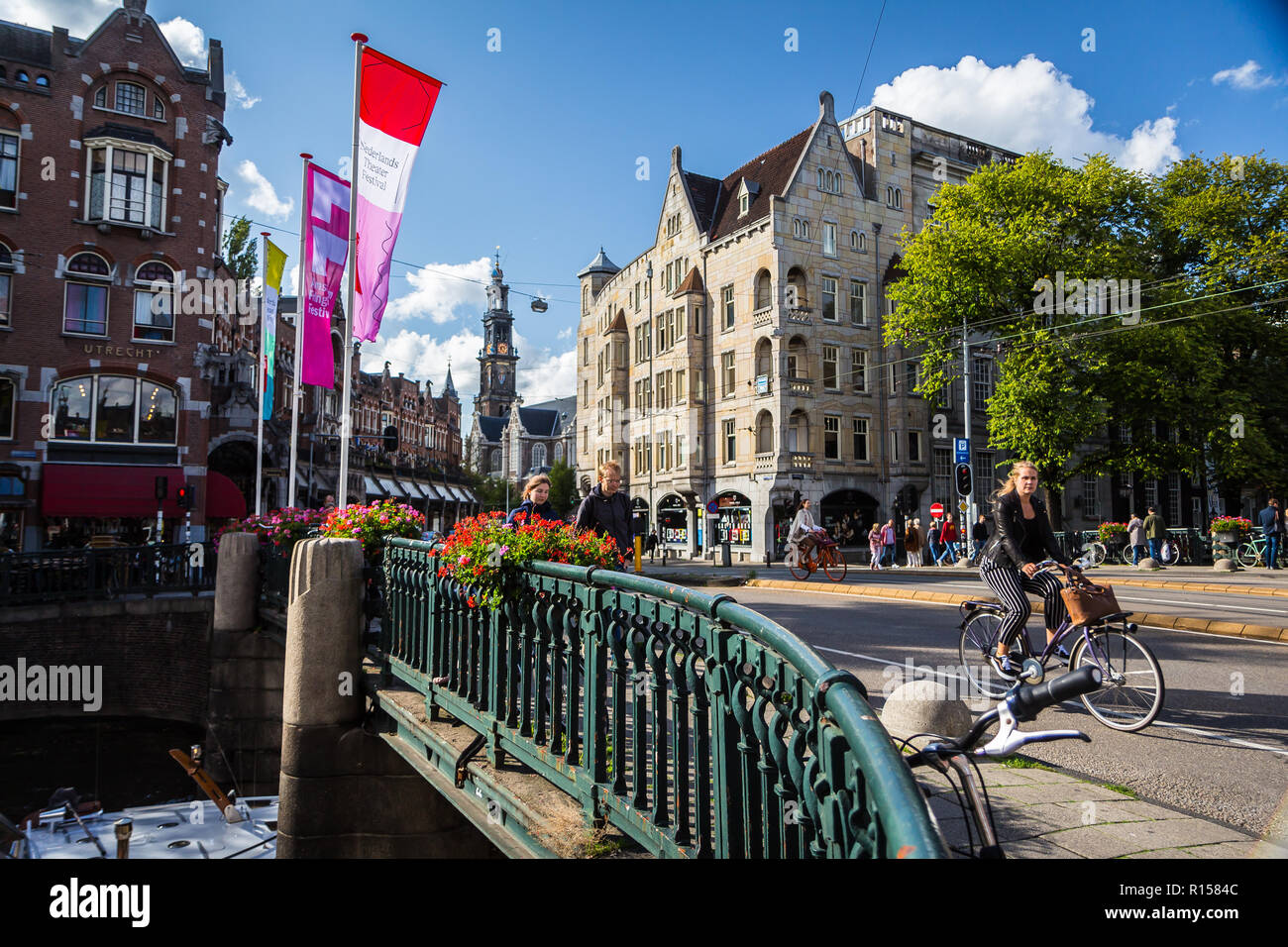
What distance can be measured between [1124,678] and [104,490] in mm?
29456

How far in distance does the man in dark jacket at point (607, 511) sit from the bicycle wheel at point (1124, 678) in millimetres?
3870

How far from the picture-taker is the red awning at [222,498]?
28.9 m

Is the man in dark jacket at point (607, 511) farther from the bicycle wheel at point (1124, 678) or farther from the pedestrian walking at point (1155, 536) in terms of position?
the pedestrian walking at point (1155, 536)

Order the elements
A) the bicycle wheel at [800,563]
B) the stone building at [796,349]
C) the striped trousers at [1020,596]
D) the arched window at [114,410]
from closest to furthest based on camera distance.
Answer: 1. the striped trousers at [1020,596]
2. the bicycle wheel at [800,563]
3. the arched window at [114,410]
4. the stone building at [796,349]

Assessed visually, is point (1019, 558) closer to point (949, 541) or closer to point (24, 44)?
point (949, 541)

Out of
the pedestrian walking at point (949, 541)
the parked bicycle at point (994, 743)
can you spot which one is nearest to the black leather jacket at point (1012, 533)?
the parked bicycle at point (994, 743)
